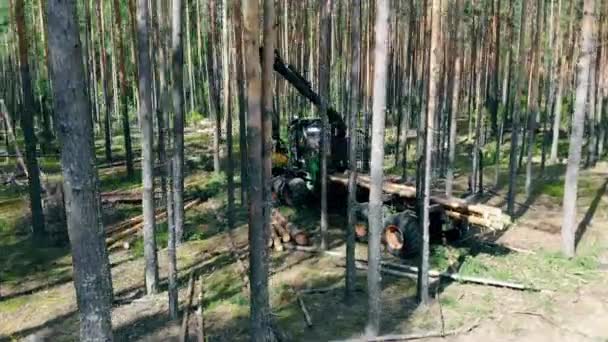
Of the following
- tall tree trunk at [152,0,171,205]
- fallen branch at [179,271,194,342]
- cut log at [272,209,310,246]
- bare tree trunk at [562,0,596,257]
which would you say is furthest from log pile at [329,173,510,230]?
tall tree trunk at [152,0,171,205]

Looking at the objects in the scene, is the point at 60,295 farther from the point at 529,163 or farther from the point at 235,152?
the point at 235,152

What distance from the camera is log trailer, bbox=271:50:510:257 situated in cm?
1183

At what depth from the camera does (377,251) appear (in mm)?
8086

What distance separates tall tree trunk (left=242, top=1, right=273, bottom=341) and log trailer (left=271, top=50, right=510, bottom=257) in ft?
20.0

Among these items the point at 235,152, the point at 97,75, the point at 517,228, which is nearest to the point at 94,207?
the point at 517,228

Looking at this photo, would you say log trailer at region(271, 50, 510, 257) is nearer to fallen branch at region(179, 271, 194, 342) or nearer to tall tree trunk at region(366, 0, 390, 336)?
tall tree trunk at region(366, 0, 390, 336)

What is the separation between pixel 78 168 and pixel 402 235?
8.70 metres

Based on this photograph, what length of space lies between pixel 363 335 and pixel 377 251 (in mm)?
1623

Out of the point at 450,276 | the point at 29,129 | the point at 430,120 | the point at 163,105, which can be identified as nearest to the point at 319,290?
the point at 450,276

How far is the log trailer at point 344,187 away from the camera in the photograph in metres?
11.8

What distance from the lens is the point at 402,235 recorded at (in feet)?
39.5

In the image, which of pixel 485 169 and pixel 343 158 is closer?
pixel 343 158

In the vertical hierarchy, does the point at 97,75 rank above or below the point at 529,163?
above

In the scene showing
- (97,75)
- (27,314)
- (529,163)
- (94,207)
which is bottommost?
→ (27,314)
